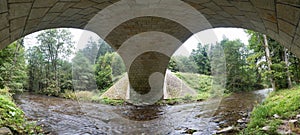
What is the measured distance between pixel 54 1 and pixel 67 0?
26 centimetres

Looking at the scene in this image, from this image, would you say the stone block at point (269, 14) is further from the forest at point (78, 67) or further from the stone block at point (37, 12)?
the forest at point (78, 67)

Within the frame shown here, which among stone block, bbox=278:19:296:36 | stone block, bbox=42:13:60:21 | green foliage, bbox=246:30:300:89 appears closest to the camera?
stone block, bbox=278:19:296:36

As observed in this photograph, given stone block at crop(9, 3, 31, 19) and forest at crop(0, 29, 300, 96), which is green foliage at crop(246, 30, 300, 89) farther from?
stone block at crop(9, 3, 31, 19)

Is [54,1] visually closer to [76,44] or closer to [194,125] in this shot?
[194,125]

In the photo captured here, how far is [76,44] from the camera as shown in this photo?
19.7 meters

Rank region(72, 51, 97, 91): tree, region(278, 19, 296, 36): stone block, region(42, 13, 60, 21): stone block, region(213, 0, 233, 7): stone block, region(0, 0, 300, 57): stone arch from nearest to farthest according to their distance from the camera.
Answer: region(0, 0, 300, 57): stone arch < region(278, 19, 296, 36): stone block < region(213, 0, 233, 7): stone block < region(42, 13, 60, 21): stone block < region(72, 51, 97, 91): tree

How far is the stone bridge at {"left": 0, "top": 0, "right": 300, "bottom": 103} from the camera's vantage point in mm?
2297

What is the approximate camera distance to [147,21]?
6043mm

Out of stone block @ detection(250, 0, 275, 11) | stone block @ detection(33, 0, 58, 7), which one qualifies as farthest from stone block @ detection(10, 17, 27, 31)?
stone block @ detection(250, 0, 275, 11)

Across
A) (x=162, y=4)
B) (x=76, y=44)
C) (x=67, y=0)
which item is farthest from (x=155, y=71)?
(x=76, y=44)

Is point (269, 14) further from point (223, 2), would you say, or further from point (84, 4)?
point (84, 4)

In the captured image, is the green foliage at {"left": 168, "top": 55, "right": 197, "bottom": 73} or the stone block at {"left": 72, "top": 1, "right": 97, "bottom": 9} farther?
the green foliage at {"left": 168, "top": 55, "right": 197, "bottom": 73}

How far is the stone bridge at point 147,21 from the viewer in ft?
7.54

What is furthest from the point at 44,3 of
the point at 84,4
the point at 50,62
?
the point at 50,62
